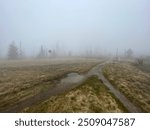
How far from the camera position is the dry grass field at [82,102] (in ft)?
68.0

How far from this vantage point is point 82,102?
22.7 meters

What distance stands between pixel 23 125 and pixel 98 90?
54.1 ft

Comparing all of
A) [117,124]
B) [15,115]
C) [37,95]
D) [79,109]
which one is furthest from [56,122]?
[37,95]

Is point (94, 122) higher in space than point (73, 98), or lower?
higher

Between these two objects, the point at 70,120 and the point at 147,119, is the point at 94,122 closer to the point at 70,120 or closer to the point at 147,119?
the point at 70,120

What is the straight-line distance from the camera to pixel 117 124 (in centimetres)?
1362

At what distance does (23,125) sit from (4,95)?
47.4 feet

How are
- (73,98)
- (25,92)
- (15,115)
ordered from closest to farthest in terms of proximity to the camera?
(15,115) < (73,98) < (25,92)

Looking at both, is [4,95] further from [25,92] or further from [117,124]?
[117,124]

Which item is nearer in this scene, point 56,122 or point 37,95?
point 56,122

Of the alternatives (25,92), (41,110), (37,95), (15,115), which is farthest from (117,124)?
(25,92)

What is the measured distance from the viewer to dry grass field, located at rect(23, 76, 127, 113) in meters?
20.7

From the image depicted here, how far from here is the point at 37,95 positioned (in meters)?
25.8

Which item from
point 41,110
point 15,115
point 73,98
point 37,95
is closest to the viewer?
point 15,115
